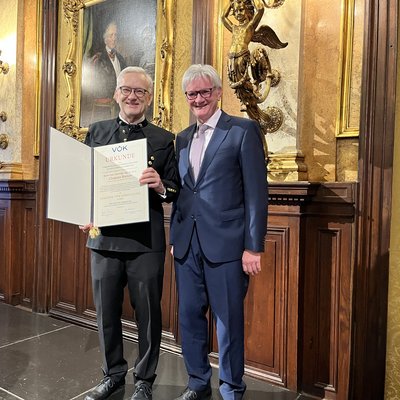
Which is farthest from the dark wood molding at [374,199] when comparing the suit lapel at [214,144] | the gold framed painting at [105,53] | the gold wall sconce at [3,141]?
the gold wall sconce at [3,141]

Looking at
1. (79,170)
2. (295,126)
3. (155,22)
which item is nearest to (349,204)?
(295,126)

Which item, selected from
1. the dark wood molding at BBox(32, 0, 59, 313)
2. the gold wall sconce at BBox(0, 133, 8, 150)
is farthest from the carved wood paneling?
the gold wall sconce at BBox(0, 133, 8, 150)

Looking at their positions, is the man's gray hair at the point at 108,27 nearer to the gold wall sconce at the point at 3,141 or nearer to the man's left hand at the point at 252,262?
the gold wall sconce at the point at 3,141

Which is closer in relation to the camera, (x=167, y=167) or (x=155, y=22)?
(x=167, y=167)

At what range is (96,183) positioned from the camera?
1988 mm

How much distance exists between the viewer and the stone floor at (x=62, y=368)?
2.30m

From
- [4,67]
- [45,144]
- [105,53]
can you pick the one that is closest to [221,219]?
[105,53]

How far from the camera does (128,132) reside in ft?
6.71

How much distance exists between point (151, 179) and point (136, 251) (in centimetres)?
36

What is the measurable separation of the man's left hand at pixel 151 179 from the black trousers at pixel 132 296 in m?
0.34

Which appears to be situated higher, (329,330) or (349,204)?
(349,204)

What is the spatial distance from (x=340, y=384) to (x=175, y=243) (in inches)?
47.2

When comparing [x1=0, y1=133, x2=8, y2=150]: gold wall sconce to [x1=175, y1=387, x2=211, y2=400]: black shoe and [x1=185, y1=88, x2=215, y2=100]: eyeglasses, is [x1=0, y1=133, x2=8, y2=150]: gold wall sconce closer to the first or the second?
[x1=185, y1=88, x2=215, y2=100]: eyeglasses

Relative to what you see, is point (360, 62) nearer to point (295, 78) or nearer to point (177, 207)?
point (295, 78)
